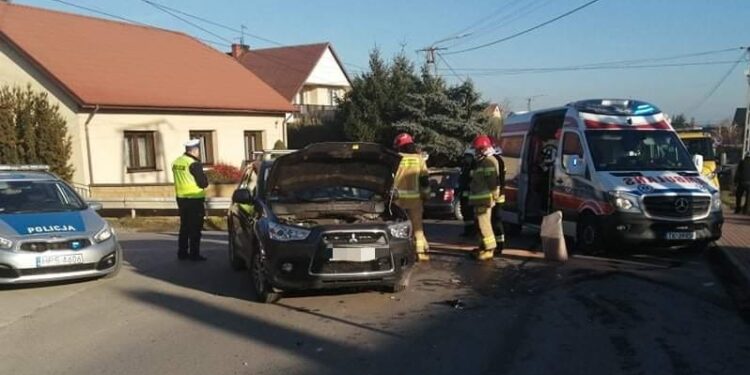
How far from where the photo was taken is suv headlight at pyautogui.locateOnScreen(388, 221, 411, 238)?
7.38 m

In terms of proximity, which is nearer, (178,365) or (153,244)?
(178,365)

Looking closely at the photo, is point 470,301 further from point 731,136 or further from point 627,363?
point 731,136

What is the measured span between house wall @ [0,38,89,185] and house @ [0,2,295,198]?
0.11ft

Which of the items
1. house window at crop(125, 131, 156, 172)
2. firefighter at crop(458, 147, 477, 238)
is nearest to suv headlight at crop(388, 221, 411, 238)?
firefighter at crop(458, 147, 477, 238)

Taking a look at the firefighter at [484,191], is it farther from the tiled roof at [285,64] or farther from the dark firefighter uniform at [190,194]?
the tiled roof at [285,64]

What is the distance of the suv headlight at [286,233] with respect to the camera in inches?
281

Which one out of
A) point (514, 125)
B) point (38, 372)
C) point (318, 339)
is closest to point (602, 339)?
point (318, 339)

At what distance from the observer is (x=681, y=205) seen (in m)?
9.62

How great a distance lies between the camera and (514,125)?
13.1 meters

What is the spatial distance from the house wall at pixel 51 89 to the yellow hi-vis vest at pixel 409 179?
619 inches

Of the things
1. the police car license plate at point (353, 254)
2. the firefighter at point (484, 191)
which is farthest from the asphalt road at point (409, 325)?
the firefighter at point (484, 191)

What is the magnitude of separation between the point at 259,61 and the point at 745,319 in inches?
1788

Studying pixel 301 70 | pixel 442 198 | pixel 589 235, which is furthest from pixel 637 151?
pixel 301 70

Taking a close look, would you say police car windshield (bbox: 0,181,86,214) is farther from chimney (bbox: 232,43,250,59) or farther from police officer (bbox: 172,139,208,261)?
chimney (bbox: 232,43,250,59)
